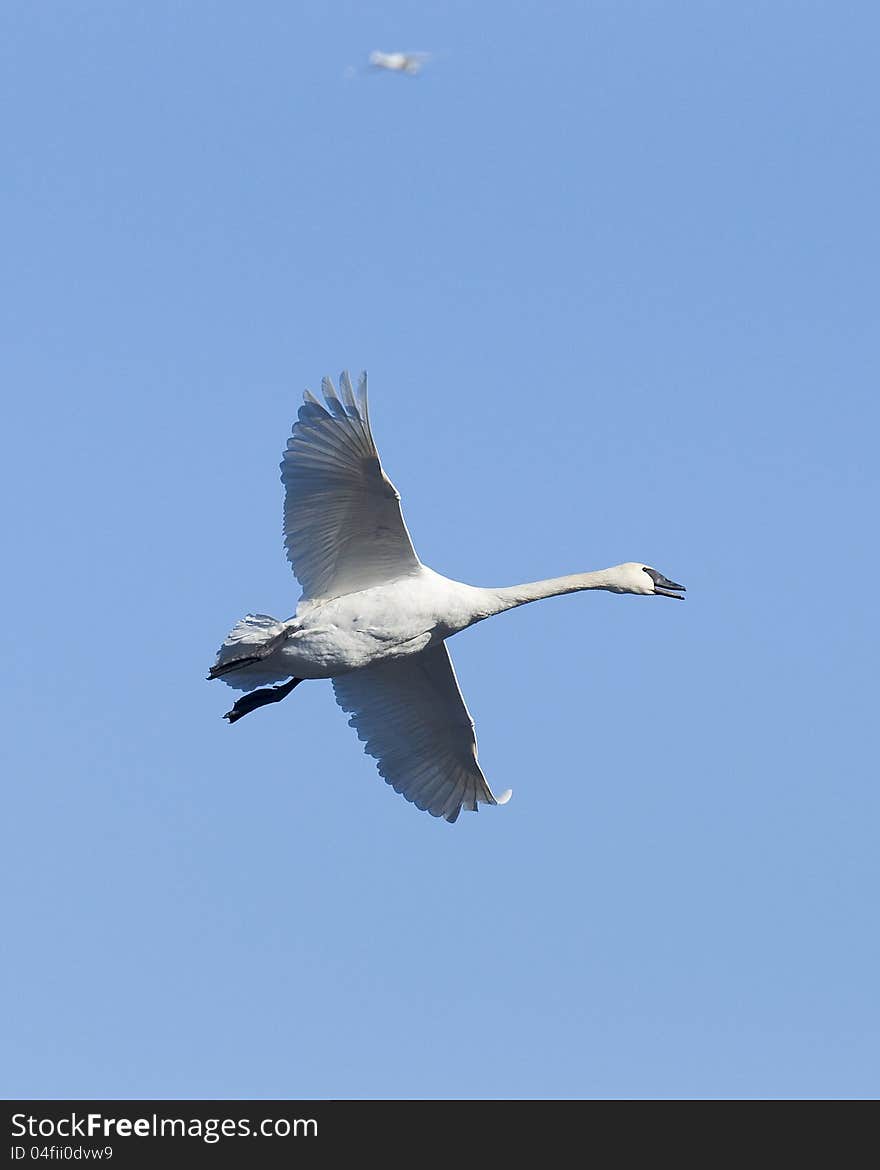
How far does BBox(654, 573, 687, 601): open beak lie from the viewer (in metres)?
43.9

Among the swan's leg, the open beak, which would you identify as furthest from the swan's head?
the swan's leg

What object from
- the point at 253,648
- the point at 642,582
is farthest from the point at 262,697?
the point at 642,582

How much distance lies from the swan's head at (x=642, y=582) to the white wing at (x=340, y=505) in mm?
3479

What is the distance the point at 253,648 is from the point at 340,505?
6.96 ft

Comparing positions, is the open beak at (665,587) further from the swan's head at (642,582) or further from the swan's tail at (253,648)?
the swan's tail at (253,648)

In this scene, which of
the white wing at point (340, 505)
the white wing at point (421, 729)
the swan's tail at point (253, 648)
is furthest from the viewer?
the white wing at point (421, 729)

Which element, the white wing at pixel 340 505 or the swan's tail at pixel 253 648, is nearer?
the white wing at pixel 340 505

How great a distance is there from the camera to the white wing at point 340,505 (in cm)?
4053

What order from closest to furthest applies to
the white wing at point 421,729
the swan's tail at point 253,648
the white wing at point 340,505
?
the white wing at point 340,505, the swan's tail at point 253,648, the white wing at point 421,729

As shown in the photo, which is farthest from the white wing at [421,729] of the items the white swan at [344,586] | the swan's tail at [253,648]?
the swan's tail at [253,648]

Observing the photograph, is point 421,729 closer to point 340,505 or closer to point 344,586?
point 344,586

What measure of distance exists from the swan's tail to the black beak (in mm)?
5384
